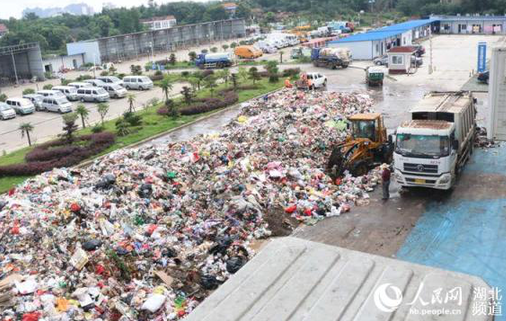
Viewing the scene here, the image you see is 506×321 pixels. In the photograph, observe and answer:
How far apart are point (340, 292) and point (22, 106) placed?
33976 mm

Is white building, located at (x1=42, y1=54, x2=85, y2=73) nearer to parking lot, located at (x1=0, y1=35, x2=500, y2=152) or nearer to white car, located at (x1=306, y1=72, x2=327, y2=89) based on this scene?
parking lot, located at (x1=0, y1=35, x2=500, y2=152)

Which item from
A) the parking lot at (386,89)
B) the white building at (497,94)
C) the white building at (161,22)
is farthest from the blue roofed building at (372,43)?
the white building at (161,22)

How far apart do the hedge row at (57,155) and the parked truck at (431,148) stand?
521 inches

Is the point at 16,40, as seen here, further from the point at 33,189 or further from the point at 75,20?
the point at 33,189

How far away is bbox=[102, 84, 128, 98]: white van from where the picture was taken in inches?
1484

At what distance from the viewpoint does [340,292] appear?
445 cm

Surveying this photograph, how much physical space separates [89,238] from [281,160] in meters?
7.68

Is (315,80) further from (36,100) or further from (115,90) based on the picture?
(36,100)

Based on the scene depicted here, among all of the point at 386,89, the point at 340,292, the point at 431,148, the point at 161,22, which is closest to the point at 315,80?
the point at 386,89

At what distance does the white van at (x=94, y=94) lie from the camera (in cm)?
3628

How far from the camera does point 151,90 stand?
4019 centimetres

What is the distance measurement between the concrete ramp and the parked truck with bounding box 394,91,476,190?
10013 mm

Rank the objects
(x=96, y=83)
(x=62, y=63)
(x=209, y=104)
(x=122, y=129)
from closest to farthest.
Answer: (x=122, y=129), (x=209, y=104), (x=96, y=83), (x=62, y=63)

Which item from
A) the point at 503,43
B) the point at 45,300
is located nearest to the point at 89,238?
the point at 45,300
